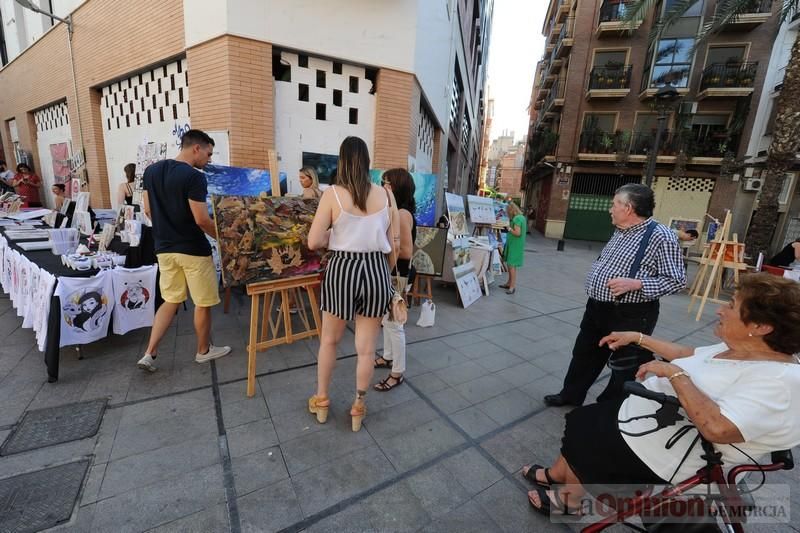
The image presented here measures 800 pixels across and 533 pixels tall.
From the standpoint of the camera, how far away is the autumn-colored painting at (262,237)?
251 centimetres

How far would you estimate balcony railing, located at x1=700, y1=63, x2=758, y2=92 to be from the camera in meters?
14.2

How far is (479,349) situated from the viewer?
3.81 metres

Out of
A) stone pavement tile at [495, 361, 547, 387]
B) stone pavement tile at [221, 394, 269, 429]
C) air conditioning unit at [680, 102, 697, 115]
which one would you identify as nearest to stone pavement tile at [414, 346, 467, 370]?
stone pavement tile at [495, 361, 547, 387]

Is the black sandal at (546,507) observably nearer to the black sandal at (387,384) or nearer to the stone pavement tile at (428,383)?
the stone pavement tile at (428,383)

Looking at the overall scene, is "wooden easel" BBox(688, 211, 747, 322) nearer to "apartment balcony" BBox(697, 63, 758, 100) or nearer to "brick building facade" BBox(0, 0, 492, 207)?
"brick building facade" BBox(0, 0, 492, 207)

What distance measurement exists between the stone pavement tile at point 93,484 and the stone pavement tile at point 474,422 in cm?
215

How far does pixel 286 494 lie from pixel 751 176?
20.5 meters

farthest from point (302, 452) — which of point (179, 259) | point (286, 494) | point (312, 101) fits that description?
point (312, 101)

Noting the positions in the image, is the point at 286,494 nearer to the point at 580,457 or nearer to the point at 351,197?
the point at 580,457

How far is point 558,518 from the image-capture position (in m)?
1.78

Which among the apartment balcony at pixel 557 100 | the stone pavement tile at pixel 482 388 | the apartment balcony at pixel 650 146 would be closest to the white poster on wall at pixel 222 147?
the stone pavement tile at pixel 482 388

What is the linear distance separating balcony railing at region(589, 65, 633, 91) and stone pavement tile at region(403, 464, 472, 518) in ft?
64.0

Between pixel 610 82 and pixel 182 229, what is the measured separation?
19.6m

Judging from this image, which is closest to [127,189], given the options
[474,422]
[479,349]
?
[479,349]
